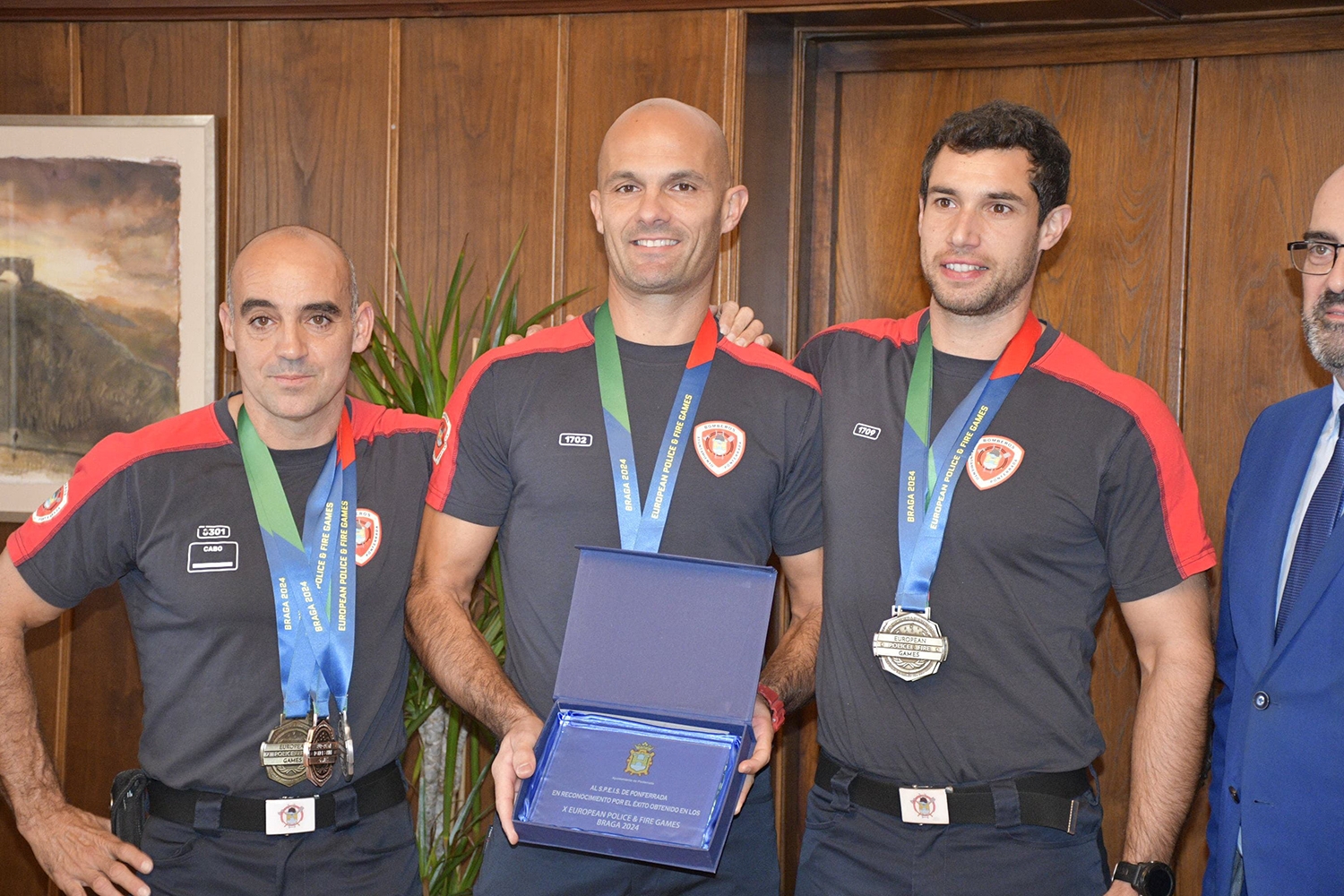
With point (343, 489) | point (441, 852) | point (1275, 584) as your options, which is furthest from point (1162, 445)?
point (441, 852)

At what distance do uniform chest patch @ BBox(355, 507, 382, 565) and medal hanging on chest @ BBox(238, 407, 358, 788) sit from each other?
0.02m

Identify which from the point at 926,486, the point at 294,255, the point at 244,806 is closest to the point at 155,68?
the point at 294,255

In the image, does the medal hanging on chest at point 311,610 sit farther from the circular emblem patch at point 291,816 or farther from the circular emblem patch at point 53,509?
the circular emblem patch at point 53,509

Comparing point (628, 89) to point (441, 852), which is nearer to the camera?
point (441, 852)

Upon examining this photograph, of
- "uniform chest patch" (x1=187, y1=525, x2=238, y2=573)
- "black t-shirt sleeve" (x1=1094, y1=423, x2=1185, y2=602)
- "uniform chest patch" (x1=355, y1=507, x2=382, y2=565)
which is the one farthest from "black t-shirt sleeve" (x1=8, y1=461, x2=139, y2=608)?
"black t-shirt sleeve" (x1=1094, y1=423, x2=1185, y2=602)

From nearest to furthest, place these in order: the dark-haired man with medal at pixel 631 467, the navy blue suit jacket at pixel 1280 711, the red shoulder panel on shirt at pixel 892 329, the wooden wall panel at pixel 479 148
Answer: the navy blue suit jacket at pixel 1280 711, the dark-haired man with medal at pixel 631 467, the red shoulder panel on shirt at pixel 892 329, the wooden wall panel at pixel 479 148

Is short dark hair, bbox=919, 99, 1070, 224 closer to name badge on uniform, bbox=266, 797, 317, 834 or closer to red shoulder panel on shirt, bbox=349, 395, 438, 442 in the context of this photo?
red shoulder panel on shirt, bbox=349, 395, 438, 442

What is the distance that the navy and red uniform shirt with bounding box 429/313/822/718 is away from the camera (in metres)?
2.12

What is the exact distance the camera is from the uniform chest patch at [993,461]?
2.10m

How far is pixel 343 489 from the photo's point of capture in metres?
2.21

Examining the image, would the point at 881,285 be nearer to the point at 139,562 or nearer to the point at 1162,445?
the point at 1162,445

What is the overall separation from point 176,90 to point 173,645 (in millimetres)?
2235

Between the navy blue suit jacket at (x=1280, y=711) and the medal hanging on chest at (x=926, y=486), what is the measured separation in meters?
0.50

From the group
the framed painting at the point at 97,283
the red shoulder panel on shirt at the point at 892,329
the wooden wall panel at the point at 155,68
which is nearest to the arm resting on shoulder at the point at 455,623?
the red shoulder panel on shirt at the point at 892,329
